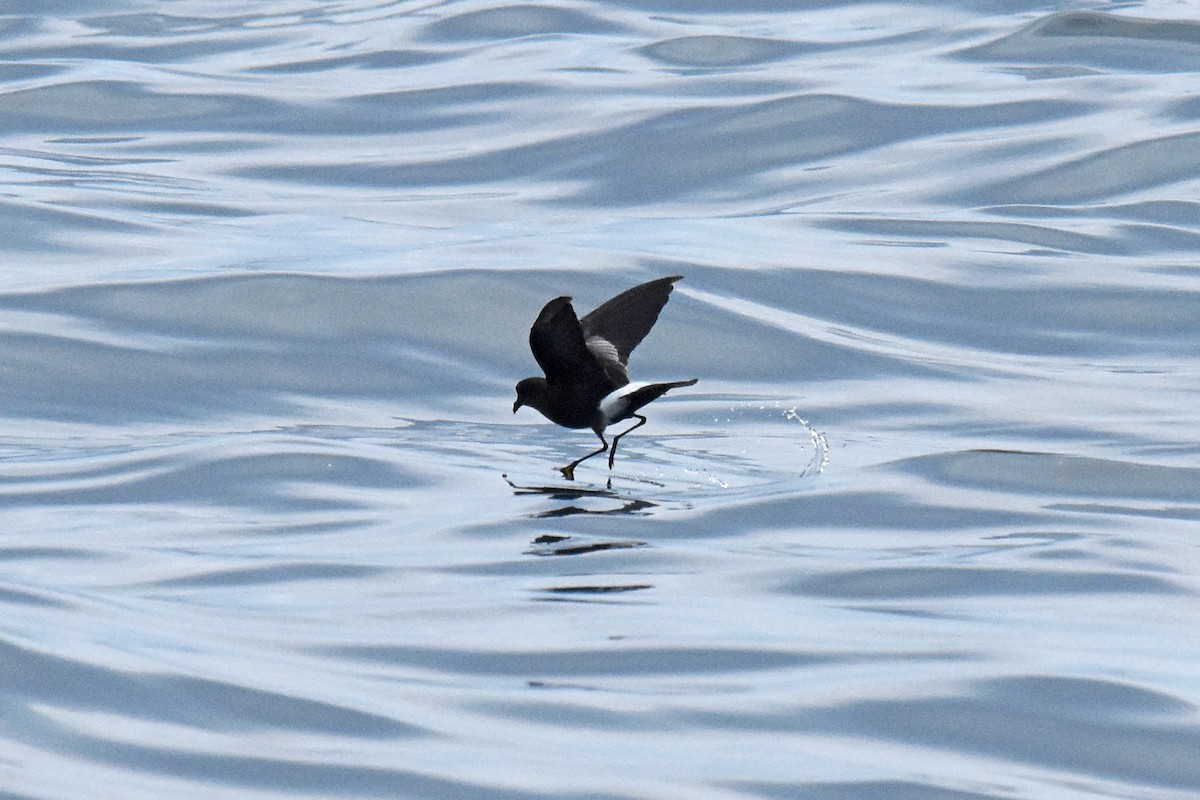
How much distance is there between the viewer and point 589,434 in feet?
29.6

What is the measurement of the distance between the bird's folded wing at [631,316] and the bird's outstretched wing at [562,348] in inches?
17.5

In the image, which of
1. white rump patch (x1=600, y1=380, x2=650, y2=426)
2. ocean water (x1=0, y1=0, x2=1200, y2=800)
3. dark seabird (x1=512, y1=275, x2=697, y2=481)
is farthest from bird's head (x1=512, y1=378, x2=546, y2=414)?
ocean water (x1=0, y1=0, x2=1200, y2=800)

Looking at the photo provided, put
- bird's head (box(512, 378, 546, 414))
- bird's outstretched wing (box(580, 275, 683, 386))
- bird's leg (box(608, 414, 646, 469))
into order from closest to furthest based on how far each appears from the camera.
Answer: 1. bird's head (box(512, 378, 546, 414))
2. bird's leg (box(608, 414, 646, 469))
3. bird's outstretched wing (box(580, 275, 683, 386))

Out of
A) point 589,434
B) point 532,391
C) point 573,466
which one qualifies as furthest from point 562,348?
point 589,434

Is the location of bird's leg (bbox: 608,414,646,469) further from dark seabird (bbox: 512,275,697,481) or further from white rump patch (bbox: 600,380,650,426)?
white rump patch (bbox: 600,380,650,426)

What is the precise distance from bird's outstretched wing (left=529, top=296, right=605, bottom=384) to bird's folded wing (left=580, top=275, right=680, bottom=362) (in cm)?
44

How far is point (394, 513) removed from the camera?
708 cm

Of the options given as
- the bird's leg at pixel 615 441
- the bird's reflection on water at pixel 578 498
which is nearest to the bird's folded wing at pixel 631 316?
the bird's leg at pixel 615 441

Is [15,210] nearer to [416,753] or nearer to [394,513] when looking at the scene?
[394,513]

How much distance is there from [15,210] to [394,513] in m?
6.09

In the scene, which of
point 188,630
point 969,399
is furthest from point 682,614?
point 969,399

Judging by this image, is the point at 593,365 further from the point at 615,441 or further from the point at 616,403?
the point at 615,441

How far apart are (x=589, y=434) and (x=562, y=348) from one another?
1802 millimetres

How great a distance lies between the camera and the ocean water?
452 centimetres
